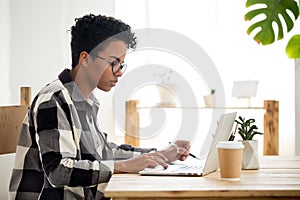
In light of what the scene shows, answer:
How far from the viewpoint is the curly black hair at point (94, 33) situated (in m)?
1.98

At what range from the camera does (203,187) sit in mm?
1398

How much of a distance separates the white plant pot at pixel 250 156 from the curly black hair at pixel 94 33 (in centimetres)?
58

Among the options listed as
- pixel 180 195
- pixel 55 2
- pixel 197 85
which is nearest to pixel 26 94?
pixel 55 2

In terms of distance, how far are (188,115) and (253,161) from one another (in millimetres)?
2252

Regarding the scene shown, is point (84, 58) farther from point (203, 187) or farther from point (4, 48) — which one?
point (4, 48)

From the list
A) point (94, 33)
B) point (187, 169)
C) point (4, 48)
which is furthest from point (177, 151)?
point (4, 48)

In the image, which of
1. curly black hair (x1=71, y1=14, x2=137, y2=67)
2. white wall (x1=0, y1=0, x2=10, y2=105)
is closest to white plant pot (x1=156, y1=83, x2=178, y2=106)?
white wall (x1=0, y1=0, x2=10, y2=105)

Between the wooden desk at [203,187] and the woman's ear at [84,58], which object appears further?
the woman's ear at [84,58]

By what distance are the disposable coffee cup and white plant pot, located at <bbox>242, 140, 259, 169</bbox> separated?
0.25 metres

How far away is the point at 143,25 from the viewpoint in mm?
4152

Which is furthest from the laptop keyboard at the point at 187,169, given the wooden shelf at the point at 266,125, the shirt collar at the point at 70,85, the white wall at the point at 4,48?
the white wall at the point at 4,48

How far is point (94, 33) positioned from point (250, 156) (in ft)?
2.34

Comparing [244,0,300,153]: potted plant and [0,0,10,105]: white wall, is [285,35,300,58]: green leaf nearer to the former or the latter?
[244,0,300,153]: potted plant

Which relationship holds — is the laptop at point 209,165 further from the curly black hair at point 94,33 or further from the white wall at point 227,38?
the white wall at point 227,38
